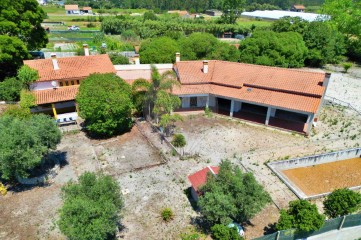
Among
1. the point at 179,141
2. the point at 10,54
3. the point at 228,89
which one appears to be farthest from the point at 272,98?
the point at 10,54

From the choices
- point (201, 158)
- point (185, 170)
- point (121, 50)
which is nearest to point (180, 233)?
point (185, 170)

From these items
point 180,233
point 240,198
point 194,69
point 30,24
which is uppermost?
point 30,24

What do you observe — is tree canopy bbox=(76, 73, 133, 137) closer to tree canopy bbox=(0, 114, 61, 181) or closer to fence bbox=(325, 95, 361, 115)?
tree canopy bbox=(0, 114, 61, 181)

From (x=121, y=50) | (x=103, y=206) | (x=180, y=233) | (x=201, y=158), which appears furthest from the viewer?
(x=121, y=50)

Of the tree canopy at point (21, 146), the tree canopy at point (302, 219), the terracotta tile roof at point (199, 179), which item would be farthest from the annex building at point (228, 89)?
the tree canopy at point (302, 219)

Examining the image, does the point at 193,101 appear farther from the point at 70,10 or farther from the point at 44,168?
the point at 70,10

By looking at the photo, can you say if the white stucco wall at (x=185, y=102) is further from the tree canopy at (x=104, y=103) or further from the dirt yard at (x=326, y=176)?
the dirt yard at (x=326, y=176)

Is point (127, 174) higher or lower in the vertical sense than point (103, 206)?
lower

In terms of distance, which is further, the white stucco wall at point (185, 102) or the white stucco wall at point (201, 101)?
the white stucco wall at point (201, 101)

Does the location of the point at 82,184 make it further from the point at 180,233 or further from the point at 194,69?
the point at 194,69
